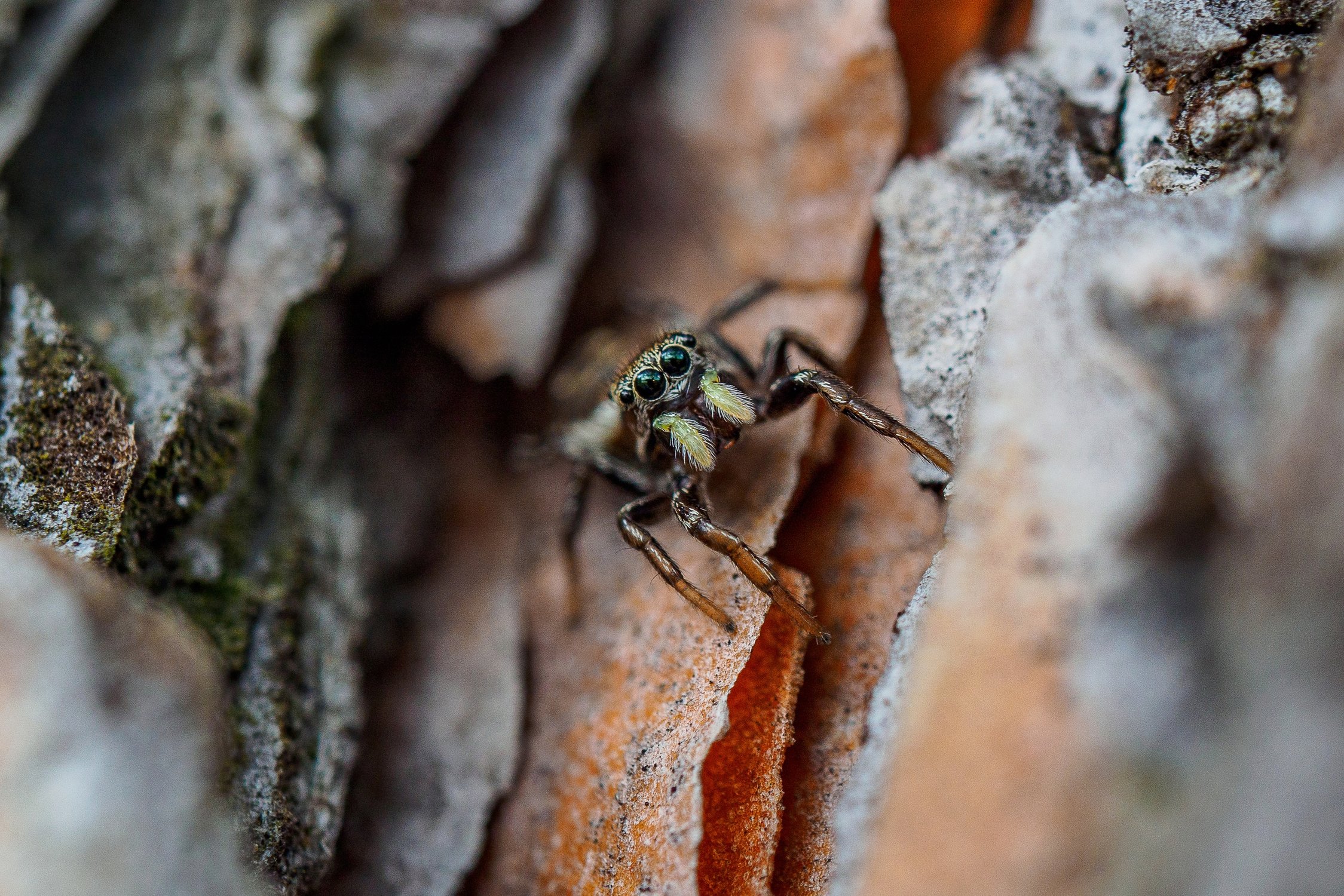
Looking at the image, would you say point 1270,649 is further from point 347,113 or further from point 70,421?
point 347,113

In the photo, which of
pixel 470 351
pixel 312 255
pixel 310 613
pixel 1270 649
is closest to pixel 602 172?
pixel 470 351

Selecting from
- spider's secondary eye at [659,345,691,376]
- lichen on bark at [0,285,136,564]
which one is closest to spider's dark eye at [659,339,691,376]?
spider's secondary eye at [659,345,691,376]

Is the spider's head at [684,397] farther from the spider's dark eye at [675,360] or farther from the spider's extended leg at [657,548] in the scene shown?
the spider's extended leg at [657,548]

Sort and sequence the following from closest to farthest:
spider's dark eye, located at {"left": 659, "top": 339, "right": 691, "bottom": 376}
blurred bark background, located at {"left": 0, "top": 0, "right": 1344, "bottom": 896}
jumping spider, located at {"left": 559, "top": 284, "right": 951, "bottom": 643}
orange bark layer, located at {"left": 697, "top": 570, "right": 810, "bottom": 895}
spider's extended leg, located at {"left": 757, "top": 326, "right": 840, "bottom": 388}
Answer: blurred bark background, located at {"left": 0, "top": 0, "right": 1344, "bottom": 896} < orange bark layer, located at {"left": 697, "top": 570, "right": 810, "bottom": 895} < jumping spider, located at {"left": 559, "top": 284, "right": 951, "bottom": 643} < spider's extended leg, located at {"left": 757, "top": 326, "right": 840, "bottom": 388} < spider's dark eye, located at {"left": 659, "top": 339, "right": 691, "bottom": 376}

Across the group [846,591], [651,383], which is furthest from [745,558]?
[651,383]

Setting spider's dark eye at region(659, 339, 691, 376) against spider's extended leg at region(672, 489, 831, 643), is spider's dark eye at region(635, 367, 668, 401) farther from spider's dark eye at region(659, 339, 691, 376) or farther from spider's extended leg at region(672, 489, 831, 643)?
spider's extended leg at region(672, 489, 831, 643)

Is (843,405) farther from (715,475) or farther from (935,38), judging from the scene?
(935,38)
